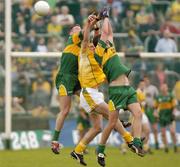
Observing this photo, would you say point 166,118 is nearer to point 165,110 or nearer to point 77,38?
point 165,110

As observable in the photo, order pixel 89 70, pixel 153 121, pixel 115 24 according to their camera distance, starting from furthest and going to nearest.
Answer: pixel 115 24 → pixel 153 121 → pixel 89 70

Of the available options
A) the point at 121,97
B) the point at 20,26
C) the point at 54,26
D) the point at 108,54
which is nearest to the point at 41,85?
the point at 20,26

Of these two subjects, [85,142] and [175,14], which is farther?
[175,14]

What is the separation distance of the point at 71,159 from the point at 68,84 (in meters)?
2.97

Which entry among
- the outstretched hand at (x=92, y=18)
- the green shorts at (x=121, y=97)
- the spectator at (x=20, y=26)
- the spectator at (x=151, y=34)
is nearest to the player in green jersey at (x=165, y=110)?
the spectator at (x=151, y=34)

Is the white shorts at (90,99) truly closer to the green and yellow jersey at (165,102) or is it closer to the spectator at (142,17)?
the green and yellow jersey at (165,102)

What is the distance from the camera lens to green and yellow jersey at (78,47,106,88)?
1520 cm

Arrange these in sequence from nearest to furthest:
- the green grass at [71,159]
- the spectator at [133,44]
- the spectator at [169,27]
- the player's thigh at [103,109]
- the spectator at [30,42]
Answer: the player's thigh at [103,109] → the green grass at [71,159] → the spectator at [30,42] → the spectator at [133,44] → the spectator at [169,27]

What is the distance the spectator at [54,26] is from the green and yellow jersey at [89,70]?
8.84 m

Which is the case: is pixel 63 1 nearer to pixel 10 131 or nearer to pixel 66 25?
pixel 66 25

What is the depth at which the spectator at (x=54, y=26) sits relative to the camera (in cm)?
2406

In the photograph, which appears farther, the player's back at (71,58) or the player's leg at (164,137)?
the player's leg at (164,137)

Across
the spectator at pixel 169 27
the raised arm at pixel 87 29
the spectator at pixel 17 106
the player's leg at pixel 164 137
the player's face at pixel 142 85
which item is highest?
the raised arm at pixel 87 29

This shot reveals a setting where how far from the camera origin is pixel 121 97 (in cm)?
1441
